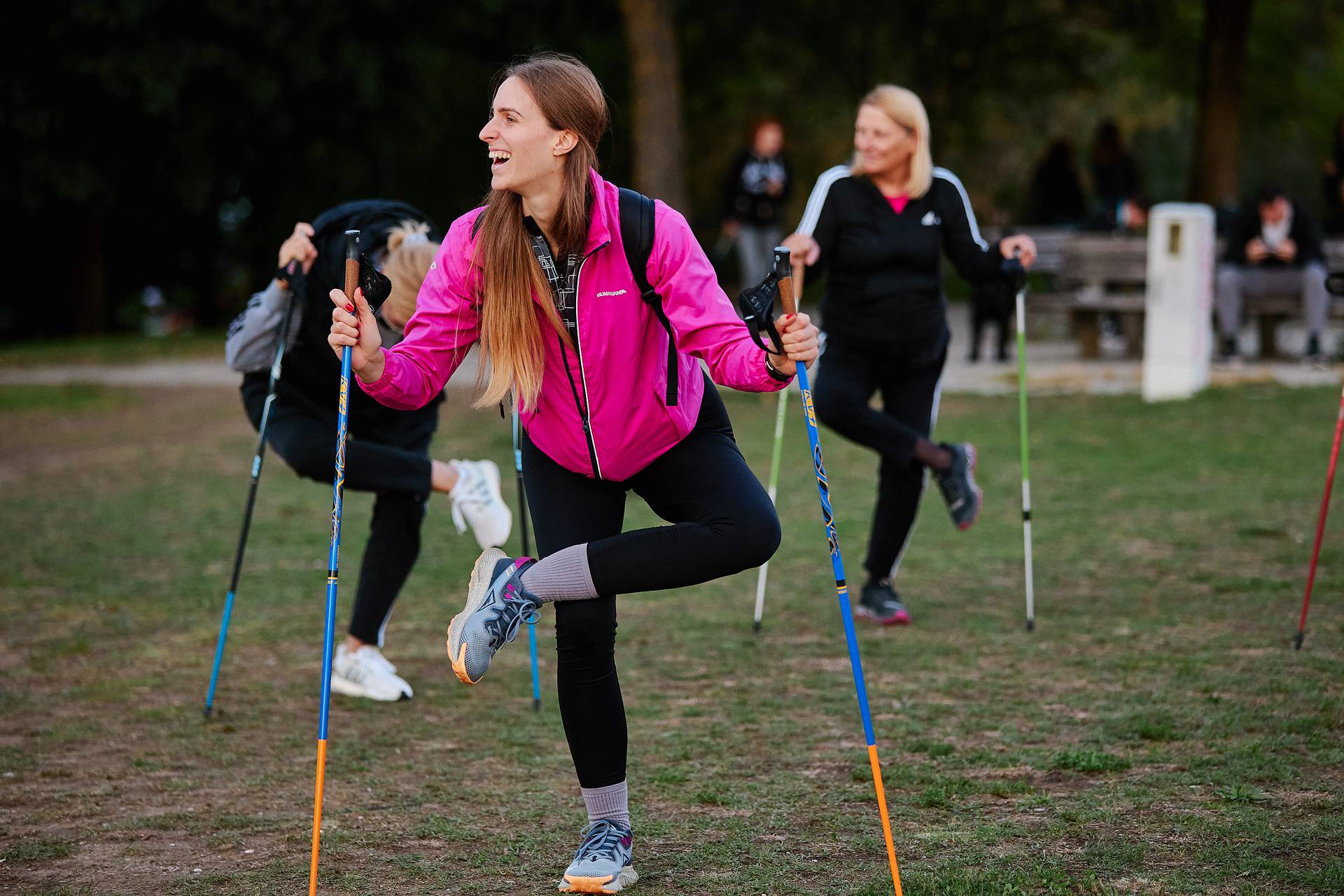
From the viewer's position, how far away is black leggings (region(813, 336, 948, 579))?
21.3 ft

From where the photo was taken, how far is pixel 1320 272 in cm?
1468

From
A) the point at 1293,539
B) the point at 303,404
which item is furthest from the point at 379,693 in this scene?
the point at 1293,539

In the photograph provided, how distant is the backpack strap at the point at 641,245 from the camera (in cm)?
386

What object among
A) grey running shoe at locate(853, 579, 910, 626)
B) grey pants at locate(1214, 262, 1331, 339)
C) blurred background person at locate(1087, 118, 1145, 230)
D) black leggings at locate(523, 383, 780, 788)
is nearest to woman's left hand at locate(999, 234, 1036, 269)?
grey running shoe at locate(853, 579, 910, 626)

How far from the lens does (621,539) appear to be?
12.6ft

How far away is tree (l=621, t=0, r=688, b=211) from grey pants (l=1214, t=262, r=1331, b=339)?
6452 millimetres

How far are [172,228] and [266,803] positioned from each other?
25.1m

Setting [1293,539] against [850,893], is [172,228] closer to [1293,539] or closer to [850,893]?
[1293,539]

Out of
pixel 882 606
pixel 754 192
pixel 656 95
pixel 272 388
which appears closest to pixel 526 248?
pixel 272 388

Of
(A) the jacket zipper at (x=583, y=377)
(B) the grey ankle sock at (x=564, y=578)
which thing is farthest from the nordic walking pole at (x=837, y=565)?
(B) the grey ankle sock at (x=564, y=578)

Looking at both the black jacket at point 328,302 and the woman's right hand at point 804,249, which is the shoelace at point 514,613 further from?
the woman's right hand at point 804,249

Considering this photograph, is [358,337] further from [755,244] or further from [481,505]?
[755,244]

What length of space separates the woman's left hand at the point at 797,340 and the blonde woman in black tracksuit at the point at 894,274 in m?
2.73

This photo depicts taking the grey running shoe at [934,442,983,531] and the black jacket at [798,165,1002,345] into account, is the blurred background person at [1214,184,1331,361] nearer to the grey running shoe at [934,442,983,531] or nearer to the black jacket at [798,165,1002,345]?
the black jacket at [798,165,1002,345]
